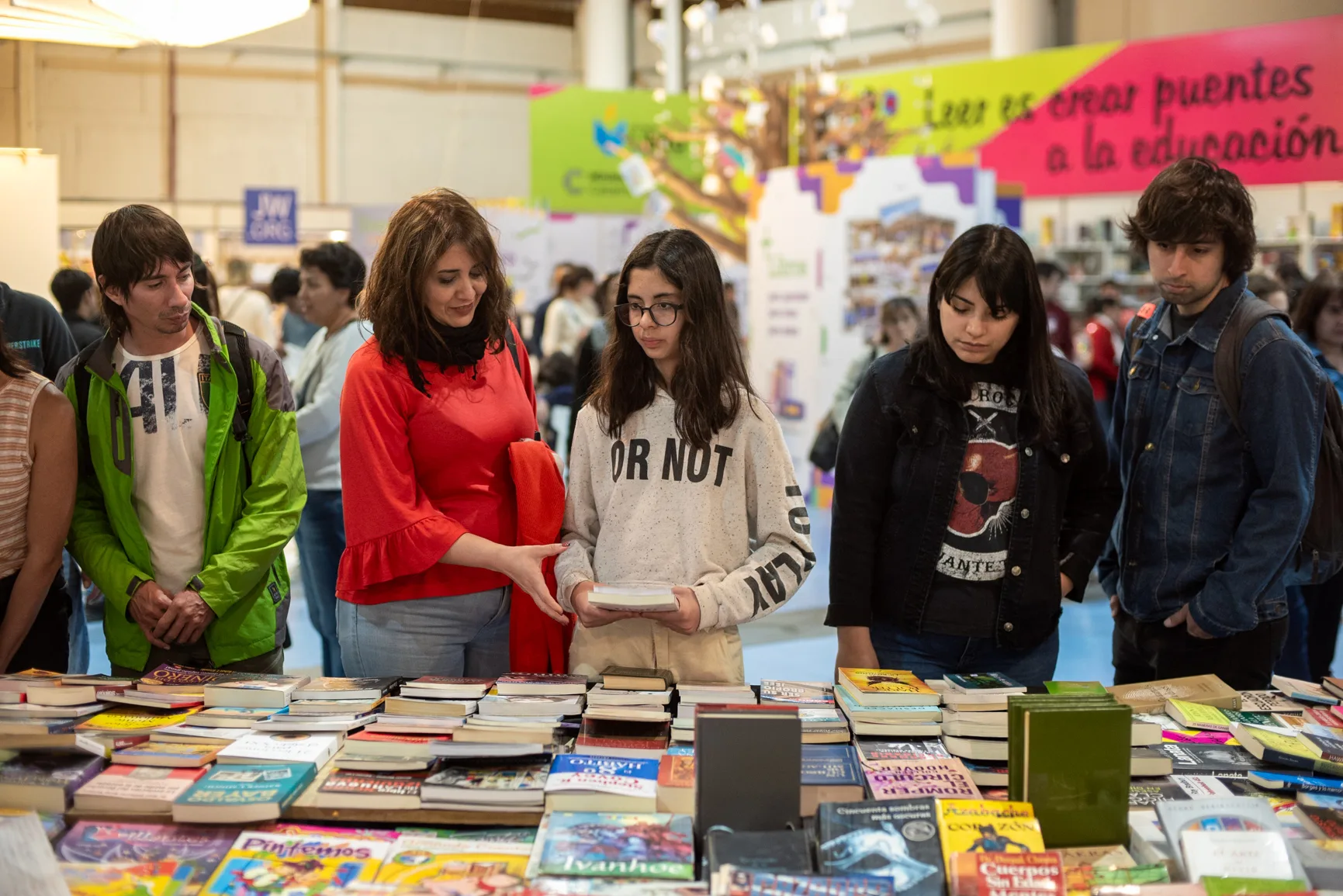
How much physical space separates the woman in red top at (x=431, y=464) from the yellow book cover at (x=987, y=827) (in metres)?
0.80

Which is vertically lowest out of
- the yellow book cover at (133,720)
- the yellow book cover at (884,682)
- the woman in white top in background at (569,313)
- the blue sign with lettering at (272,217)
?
the yellow book cover at (133,720)

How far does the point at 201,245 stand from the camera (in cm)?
1448

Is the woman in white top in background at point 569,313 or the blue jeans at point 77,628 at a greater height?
the woman in white top in background at point 569,313

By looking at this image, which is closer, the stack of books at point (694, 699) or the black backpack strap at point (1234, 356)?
the stack of books at point (694, 699)

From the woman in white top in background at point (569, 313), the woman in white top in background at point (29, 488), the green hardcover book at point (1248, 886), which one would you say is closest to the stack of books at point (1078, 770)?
the green hardcover book at point (1248, 886)

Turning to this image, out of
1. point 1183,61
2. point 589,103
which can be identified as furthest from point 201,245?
point 1183,61

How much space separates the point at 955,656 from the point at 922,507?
0.97 feet

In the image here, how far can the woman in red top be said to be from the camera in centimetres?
210

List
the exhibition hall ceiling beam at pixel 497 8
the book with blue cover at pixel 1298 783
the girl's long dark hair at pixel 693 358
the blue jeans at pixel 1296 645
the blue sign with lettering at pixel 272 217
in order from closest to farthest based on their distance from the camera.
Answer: the book with blue cover at pixel 1298 783 → the girl's long dark hair at pixel 693 358 → the blue jeans at pixel 1296 645 → the blue sign with lettering at pixel 272 217 → the exhibition hall ceiling beam at pixel 497 8

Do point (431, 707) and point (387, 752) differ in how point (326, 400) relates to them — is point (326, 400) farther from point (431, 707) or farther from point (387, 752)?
point (387, 752)

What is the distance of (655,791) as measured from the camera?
165 centimetres

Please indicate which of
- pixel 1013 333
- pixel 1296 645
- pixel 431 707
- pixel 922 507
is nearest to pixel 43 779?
pixel 431 707

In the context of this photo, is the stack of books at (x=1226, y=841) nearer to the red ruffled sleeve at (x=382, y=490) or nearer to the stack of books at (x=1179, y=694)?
the stack of books at (x=1179, y=694)

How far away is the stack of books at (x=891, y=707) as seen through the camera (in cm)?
189
